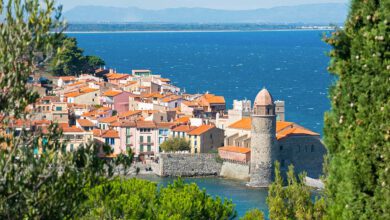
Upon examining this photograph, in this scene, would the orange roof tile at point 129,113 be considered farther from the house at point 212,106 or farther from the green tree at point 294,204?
the green tree at point 294,204

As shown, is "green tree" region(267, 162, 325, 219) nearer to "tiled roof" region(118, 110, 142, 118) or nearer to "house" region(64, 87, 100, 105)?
"tiled roof" region(118, 110, 142, 118)

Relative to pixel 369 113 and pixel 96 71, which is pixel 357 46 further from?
pixel 96 71

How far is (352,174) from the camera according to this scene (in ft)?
38.2

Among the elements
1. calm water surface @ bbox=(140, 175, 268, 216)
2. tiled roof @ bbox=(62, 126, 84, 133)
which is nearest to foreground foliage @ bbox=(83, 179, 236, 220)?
calm water surface @ bbox=(140, 175, 268, 216)

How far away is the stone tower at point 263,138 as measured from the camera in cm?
4925

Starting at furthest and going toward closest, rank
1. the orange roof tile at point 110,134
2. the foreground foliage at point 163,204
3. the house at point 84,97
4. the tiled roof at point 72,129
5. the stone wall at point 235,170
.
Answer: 1. the house at point 84,97
2. the orange roof tile at point 110,134
3. the tiled roof at point 72,129
4. the stone wall at point 235,170
5. the foreground foliage at point 163,204

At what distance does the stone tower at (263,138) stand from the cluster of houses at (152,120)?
1127mm

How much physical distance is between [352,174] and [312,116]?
63.4 meters

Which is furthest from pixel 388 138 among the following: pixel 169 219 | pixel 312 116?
pixel 312 116

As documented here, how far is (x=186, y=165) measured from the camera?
5266 cm

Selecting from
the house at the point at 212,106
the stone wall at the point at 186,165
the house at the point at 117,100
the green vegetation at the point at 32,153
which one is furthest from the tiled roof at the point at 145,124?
the green vegetation at the point at 32,153

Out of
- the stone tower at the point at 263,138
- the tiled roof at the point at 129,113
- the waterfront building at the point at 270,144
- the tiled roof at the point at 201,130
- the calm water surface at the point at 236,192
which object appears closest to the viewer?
the calm water surface at the point at 236,192

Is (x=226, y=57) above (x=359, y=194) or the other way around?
the other way around

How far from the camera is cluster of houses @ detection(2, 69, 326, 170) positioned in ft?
175
